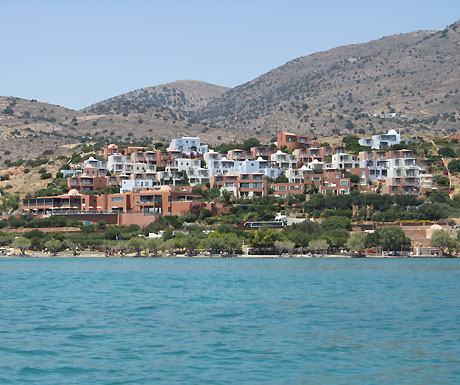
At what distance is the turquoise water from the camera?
24172 mm

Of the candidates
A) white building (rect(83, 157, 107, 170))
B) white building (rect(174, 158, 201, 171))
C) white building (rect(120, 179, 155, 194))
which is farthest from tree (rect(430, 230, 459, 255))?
white building (rect(83, 157, 107, 170))

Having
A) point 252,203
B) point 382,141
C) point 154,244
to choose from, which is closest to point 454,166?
point 382,141

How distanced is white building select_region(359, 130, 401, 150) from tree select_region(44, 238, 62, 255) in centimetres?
7374

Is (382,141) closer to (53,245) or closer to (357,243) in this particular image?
(357,243)

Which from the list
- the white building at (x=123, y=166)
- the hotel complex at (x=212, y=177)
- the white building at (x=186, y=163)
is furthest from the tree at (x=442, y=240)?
the white building at (x=123, y=166)

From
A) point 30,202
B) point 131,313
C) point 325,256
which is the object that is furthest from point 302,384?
point 30,202

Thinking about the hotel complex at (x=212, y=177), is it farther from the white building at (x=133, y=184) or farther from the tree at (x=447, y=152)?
the tree at (x=447, y=152)

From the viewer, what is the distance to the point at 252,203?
398 ft

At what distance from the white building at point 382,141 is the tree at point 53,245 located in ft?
242

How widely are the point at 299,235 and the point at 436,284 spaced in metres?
46.4

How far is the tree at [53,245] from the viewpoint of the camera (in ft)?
344

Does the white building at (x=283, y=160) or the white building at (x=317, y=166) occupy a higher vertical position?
the white building at (x=283, y=160)

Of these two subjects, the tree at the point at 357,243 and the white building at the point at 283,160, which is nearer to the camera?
the tree at the point at 357,243

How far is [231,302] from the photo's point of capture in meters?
43.5
